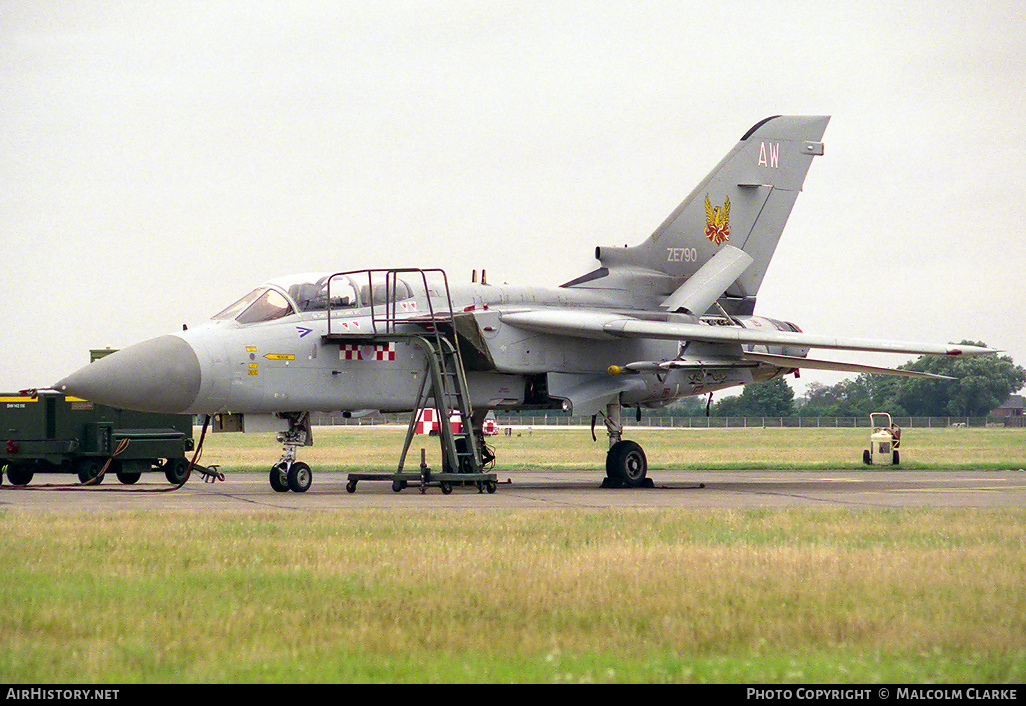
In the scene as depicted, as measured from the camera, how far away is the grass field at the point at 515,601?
18.1 ft

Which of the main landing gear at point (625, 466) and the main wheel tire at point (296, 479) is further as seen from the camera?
the main landing gear at point (625, 466)

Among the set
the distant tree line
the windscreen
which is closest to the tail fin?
the windscreen

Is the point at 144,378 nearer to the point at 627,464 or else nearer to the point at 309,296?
the point at 309,296

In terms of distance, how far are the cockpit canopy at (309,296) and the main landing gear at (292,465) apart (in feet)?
5.36

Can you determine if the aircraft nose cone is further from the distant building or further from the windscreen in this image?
the distant building

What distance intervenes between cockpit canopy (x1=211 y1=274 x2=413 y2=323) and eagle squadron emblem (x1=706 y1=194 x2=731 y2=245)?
6618mm

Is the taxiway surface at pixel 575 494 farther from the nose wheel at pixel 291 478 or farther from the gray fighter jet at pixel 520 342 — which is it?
the gray fighter jet at pixel 520 342

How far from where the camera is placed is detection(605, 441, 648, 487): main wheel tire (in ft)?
64.2

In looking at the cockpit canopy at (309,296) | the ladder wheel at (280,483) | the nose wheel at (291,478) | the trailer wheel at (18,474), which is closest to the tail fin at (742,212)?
the cockpit canopy at (309,296)

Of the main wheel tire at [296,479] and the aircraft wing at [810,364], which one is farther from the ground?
the aircraft wing at [810,364]

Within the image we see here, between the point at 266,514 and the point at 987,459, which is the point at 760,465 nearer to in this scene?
the point at 987,459

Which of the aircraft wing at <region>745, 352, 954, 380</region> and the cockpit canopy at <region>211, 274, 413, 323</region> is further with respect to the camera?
the aircraft wing at <region>745, 352, 954, 380</region>

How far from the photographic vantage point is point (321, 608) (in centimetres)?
693

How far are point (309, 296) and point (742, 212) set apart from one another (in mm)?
8826
